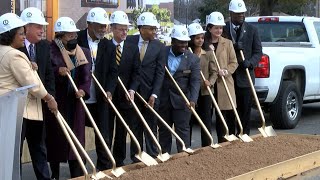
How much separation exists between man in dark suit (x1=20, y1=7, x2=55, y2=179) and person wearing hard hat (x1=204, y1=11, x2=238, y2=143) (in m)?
2.52

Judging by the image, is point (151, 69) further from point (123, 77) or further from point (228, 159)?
point (228, 159)

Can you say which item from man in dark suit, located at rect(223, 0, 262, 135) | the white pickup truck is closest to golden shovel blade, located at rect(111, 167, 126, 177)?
man in dark suit, located at rect(223, 0, 262, 135)

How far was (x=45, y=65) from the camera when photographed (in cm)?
643

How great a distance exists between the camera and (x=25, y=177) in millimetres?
7531

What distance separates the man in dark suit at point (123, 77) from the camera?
24.0ft

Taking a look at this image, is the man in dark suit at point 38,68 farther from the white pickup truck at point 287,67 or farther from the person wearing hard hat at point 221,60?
the white pickup truck at point 287,67

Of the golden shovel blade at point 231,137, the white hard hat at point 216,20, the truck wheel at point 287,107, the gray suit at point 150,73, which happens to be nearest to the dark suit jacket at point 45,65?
the gray suit at point 150,73

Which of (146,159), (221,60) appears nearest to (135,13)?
(221,60)

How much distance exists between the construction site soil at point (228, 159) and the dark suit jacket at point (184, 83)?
67 centimetres

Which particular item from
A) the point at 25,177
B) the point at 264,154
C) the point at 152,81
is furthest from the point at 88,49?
the point at 264,154

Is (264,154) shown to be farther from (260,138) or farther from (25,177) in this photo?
(25,177)

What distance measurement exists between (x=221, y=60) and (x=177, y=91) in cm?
88

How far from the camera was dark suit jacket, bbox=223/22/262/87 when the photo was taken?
343 inches

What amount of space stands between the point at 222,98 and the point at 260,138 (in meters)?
0.72
